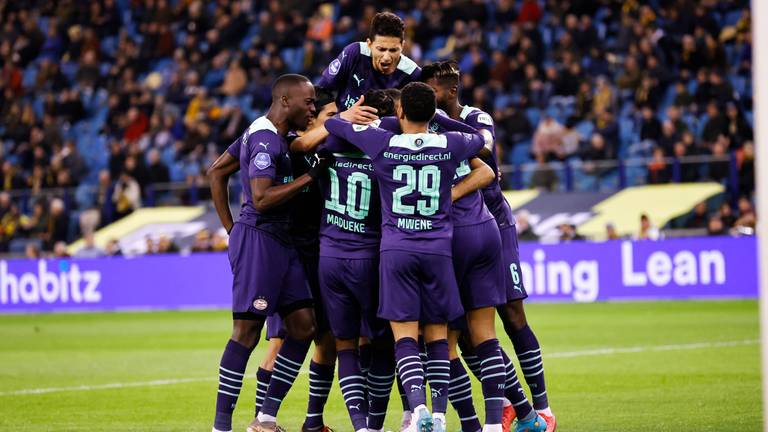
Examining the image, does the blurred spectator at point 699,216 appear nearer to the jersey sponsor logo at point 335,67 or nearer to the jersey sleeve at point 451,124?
the jersey sponsor logo at point 335,67

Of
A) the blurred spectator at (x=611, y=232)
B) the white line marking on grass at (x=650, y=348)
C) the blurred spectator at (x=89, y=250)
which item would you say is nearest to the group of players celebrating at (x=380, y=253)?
the white line marking on grass at (x=650, y=348)

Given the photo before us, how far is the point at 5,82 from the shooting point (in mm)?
32469

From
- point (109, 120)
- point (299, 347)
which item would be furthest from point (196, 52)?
point (299, 347)

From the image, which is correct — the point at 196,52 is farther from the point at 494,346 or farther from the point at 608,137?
the point at 494,346

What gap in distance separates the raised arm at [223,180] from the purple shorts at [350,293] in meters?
0.85

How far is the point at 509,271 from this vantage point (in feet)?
26.8

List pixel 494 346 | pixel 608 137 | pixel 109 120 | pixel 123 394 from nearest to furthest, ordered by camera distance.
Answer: pixel 494 346
pixel 123 394
pixel 608 137
pixel 109 120

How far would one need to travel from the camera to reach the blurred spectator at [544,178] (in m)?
23.2

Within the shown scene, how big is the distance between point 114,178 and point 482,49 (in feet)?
27.7

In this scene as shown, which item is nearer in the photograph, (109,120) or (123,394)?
(123,394)

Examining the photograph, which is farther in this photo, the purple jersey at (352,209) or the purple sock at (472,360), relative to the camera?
the purple sock at (472,360)

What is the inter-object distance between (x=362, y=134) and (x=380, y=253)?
682mm

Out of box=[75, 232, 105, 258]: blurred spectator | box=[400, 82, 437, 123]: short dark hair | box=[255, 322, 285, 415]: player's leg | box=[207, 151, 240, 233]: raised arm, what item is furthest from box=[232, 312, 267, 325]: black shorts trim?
box=[75, 232, 105, 258]: blurred spectator

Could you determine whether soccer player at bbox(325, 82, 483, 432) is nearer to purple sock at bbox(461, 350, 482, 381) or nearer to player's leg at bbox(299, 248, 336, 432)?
player's leg at bbox(299, 248, 336, 432)
